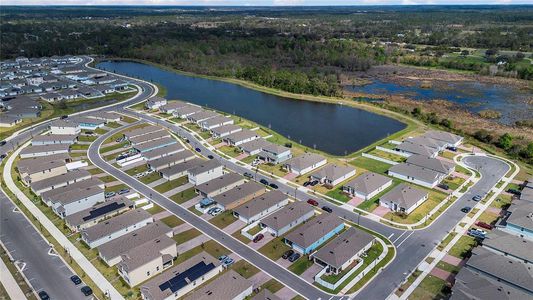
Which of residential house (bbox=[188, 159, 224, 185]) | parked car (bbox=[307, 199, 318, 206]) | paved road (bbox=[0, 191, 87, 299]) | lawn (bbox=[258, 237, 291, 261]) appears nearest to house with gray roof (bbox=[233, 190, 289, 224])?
parked car (bbox=[307, 199, 318, 206])

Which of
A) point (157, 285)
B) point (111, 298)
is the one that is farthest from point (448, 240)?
point (111, 298)

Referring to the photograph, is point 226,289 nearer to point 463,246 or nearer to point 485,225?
point 463,246

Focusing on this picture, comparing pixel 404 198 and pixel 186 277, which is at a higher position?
pixel 404 198

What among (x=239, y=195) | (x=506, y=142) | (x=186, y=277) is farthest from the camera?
(x=506, y=142)

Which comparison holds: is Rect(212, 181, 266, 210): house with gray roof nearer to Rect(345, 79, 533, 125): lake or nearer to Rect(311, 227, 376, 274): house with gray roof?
Rect(311, 227, 376, 274): house with gray roof

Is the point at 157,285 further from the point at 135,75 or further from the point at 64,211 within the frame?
the point at 135,75

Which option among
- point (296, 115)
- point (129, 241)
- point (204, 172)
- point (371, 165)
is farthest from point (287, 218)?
point (296, 115)
